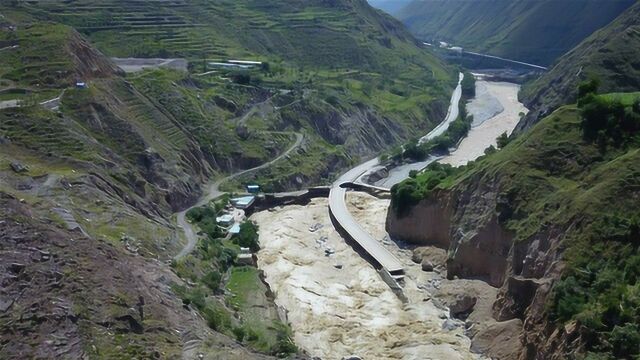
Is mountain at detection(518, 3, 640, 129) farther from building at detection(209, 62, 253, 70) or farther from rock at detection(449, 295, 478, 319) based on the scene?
rock at detection(449, 295, 478, 319)

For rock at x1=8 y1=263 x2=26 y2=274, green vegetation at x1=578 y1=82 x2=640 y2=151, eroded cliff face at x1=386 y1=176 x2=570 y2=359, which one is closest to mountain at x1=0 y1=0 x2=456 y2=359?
rock at x1=8 y1=263 x2=26 y2=274

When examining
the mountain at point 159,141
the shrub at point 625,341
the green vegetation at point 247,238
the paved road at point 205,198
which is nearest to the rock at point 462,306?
the mountain at point 159,141

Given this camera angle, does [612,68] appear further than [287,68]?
No

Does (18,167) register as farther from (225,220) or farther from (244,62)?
(244,62)

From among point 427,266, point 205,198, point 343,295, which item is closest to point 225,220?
point 205,198

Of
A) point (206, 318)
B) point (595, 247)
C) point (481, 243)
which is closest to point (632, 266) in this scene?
point (595, 247)

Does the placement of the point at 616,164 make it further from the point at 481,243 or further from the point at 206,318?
the point at 206,318

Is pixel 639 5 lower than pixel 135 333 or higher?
higher

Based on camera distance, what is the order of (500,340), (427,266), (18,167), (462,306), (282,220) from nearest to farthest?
(500,340) < (462,306) < (18,167) < (427,266) < (282,220)
